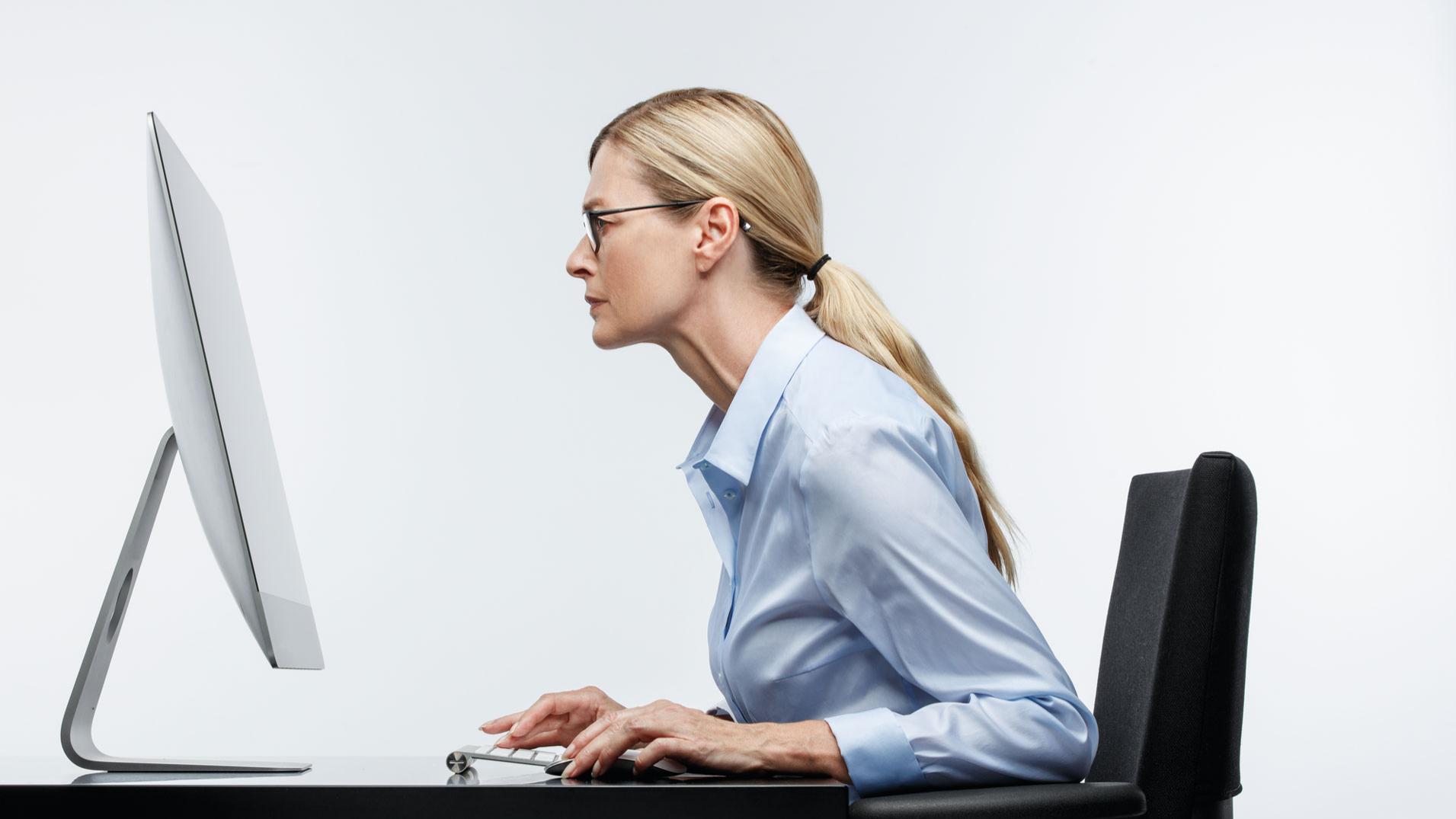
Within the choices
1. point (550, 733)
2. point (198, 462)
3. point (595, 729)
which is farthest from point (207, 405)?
point (550, 733)

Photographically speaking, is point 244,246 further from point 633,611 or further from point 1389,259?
point 1389,259

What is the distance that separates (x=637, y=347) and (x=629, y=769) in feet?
9.15

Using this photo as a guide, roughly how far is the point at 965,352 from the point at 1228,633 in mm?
2500

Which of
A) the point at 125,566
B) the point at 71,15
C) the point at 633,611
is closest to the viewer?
the point at 125,566

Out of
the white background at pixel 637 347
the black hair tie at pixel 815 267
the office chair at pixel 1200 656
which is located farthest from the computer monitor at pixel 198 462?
the white background at pixel 637 347

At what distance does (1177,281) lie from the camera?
3699 millimetres

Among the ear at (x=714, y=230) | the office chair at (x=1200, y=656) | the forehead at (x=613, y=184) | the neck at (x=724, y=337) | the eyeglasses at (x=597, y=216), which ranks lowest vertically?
the office chair at (x=1200, y=656)

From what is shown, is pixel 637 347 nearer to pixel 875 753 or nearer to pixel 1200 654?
pixel 1200 654

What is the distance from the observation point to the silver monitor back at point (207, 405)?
1.01 m

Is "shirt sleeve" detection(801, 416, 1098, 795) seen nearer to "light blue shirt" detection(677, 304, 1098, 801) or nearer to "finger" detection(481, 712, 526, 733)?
"light blue shirt" detection(677, 304, 1098, 801)

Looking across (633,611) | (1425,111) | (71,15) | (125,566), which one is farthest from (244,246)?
(1425,111)

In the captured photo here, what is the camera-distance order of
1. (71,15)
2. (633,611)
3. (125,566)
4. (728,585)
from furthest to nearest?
(71,15) → (633,611) → (728,585) → (125,566)

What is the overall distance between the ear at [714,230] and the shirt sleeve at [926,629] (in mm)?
306

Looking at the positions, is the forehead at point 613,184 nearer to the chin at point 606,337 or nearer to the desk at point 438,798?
the chin at point 606,337
